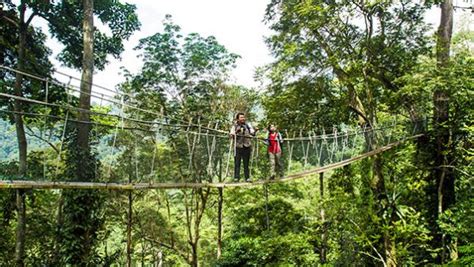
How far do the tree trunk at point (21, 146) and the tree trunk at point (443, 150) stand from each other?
5.35 m

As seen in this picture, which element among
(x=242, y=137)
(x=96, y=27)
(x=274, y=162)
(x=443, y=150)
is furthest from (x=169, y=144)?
(x=443, y=150)

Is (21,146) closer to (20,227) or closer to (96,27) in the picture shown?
(20,227)

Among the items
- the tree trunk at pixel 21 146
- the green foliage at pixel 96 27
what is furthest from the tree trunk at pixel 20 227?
the green foliage at pixel 96 27

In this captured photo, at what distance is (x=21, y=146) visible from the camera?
5.72 m

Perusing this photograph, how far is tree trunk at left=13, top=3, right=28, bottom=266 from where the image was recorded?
500 cm

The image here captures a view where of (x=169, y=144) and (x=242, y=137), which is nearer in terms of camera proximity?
(x=242, y=137)

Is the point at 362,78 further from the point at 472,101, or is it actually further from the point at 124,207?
the point at 124,207

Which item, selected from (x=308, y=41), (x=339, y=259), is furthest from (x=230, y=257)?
(x=308, y=41)

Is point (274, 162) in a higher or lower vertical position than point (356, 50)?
lower

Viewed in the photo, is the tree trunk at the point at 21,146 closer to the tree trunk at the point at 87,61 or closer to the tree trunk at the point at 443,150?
the tree trunk at the point at 87,61

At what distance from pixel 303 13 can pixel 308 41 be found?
520mm

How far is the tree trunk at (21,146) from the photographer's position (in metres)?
5.00

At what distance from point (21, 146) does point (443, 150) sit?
5.96m

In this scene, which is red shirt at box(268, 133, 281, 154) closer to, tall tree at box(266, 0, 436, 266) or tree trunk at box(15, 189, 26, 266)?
tall tree at box(266, 0, 436, 266)
